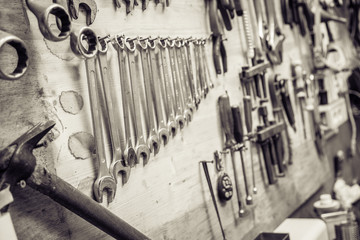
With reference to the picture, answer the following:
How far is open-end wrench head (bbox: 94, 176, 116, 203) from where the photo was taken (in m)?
1.10

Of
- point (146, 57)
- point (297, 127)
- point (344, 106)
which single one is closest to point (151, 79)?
point (146, 57)

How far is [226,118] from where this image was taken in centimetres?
165

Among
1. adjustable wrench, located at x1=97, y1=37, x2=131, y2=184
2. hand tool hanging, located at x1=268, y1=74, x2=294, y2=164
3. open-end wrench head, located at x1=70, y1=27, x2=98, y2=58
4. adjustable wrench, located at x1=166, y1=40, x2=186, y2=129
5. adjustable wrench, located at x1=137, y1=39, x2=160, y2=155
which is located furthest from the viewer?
hand tool hanging, located at x1=268, y1=74, x2=294, y2=164

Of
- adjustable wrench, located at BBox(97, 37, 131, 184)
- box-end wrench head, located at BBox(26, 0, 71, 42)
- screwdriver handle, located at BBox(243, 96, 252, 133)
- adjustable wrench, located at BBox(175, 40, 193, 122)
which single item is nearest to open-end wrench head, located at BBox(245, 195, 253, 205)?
screwdriver handle, located at BBox(243, 96, 252, 133)

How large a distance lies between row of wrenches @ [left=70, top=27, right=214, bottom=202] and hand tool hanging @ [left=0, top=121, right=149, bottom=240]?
10 cm

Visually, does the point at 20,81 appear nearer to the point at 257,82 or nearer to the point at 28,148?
the point at 28,148

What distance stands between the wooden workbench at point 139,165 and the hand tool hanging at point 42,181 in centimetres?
8

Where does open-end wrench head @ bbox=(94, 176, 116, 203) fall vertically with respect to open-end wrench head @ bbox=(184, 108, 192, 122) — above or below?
below

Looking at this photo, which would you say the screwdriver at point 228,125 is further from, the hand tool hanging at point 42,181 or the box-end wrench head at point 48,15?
the box-end wrench head at point 48,15

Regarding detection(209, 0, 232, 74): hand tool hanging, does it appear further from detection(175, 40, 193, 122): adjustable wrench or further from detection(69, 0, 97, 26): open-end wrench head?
detection(69, 0, 97, 26): open-end wrench head

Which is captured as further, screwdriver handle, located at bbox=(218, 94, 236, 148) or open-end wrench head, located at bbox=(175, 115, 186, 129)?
screwdriver handle, located at bbox=(218, 94, 236, 148)

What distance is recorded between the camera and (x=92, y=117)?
112cm

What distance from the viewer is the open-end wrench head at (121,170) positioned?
1146 millimetres

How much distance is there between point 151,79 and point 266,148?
0.81m
